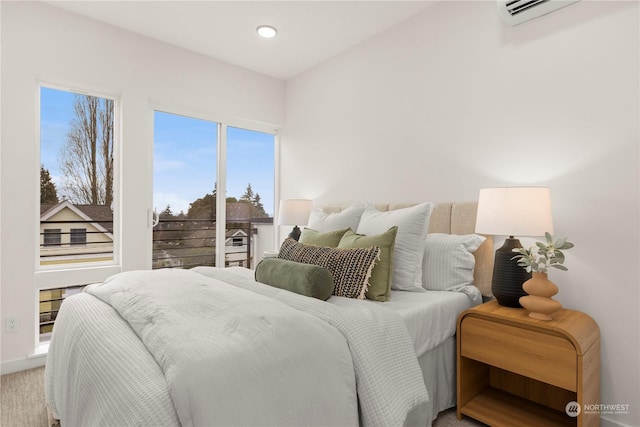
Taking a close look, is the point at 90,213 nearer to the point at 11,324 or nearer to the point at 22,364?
the point at 11,324

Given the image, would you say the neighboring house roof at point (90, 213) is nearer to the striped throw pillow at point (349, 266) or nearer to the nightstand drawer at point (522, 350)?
the striped throw pillow at point (349, 266)

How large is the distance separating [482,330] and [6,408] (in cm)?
271

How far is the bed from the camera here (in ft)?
3.30

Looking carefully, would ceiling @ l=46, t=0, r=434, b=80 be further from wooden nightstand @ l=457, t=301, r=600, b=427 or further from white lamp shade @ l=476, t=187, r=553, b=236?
wooden nightstand @ l=457, t=301, r=600, b=427

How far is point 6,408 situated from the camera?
2.07 metres

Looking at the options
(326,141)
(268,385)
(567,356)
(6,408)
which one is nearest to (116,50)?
(326,141)

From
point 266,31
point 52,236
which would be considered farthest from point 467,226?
point 52,236

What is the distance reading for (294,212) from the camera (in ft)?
11.7

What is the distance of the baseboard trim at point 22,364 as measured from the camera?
8.36ft

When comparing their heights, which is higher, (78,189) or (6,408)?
(78,189)

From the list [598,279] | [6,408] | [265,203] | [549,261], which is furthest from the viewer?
[265,203]

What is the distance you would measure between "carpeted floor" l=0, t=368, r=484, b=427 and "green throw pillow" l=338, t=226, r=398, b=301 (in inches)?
29.4

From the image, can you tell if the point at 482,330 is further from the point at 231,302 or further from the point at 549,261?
the point at 231,302

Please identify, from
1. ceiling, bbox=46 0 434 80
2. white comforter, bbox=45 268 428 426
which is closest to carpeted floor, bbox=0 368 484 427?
white comforter, bbox=45 268 428 426
